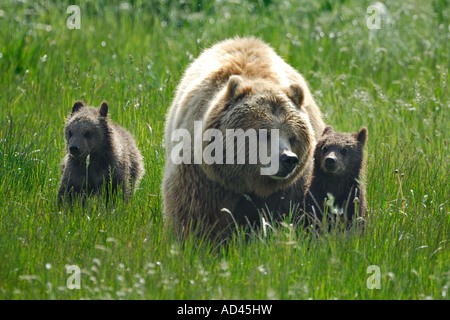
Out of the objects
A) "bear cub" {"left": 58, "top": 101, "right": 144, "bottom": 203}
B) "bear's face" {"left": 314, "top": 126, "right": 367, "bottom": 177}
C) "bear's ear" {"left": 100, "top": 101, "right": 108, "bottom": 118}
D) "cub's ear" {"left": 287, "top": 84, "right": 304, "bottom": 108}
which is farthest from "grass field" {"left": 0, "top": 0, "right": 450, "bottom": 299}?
"cub's ear" {"left": 287, "top": 84, "right": 304, "bottom": 108}

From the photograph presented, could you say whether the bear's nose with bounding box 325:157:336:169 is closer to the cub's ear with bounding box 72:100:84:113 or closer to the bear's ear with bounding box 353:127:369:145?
the bear's ear with bounding box 353:127:369:145

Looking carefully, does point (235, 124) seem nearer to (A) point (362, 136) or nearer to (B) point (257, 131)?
(B) point (257, 131)

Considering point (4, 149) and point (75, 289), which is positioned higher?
point (4, 149)

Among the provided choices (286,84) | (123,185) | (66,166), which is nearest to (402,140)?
(286,84)

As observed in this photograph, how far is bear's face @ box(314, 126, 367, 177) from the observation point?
213 inches

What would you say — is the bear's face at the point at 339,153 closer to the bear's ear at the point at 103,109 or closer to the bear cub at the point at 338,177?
the bear cub at the point at 338,177

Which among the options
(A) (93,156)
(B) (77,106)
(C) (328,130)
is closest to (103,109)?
(B) (77,106)

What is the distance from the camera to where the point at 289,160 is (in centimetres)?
482

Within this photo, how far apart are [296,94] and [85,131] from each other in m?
2.06

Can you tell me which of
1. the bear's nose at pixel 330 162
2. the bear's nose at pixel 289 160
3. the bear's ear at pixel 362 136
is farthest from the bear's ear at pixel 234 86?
the bear's ear at pixel 362 136
